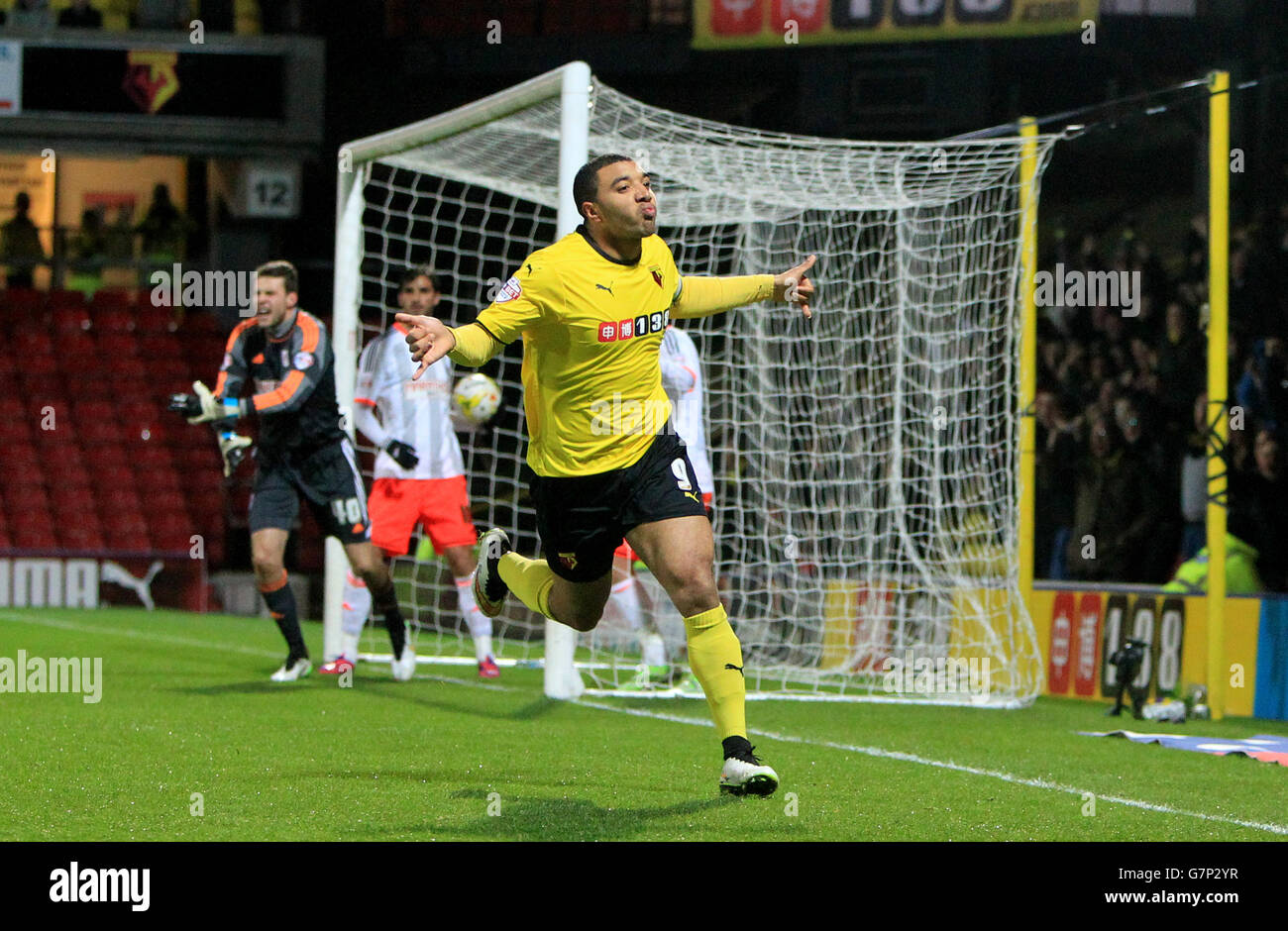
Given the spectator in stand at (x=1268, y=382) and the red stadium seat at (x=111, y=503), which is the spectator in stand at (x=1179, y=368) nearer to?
the spectator in stand at (x=1268, y=382)

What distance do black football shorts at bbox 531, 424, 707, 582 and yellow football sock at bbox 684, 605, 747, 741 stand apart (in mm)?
365

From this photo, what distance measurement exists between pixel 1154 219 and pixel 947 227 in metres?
7.33

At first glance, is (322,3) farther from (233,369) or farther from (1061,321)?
(233,369)

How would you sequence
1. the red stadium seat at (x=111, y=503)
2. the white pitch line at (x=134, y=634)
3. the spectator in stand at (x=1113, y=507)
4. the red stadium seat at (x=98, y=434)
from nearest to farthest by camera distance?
1. the white pitch line at (x=134, y=634)
2. the spectator in stand at (x=1113, y=507)
3. the red stadium seat at (x=111, y=503)
4. the red stadium seat at (x=98, y=434)

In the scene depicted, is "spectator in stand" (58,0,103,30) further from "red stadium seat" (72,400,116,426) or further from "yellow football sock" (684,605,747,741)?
"yellow football sock" (684,605,747,741)

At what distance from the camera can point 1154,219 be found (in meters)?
17.5

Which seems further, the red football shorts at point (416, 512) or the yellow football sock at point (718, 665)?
the red football shorts at point (416, 512)

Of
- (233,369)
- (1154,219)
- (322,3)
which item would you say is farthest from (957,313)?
(322,3)

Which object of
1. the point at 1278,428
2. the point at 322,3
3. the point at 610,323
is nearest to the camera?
the point at 610,323

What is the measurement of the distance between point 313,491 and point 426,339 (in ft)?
14.5

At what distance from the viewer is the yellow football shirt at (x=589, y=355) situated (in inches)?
214

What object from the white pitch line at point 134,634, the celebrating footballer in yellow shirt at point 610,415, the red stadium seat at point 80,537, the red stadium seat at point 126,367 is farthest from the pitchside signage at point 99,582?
the celebrating footballer in yellow shirt at point 610,415

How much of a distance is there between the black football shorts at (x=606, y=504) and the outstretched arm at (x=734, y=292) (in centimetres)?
50

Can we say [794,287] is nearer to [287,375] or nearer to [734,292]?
[734,292]
